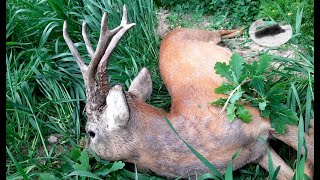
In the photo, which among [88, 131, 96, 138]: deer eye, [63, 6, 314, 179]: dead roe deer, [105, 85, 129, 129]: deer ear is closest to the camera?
[105, 85, 129, 129]: deer ear

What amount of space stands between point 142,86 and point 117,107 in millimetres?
650

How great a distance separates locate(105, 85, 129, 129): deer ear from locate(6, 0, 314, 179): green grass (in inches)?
17.6

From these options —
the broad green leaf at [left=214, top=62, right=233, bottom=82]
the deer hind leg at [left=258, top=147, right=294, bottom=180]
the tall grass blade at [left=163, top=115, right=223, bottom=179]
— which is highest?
the broad green leaf at [left=214, top=62, right=233, bottom=82]

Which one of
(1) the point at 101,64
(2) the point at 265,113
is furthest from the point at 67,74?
(2) the point at 265,113

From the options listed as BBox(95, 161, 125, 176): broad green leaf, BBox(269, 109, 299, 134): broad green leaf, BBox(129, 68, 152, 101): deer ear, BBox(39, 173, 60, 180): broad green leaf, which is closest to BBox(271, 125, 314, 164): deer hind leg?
BBox(269, 109, 299, 134): broad green leaf

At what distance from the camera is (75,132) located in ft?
16.3

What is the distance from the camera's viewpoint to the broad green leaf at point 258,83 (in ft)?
13.4

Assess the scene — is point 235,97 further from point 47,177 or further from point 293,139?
point 47,177

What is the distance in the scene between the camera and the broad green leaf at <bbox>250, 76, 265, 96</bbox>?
4074 millimetres

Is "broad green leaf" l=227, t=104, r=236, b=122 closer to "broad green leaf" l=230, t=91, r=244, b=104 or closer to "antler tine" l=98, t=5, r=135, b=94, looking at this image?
"broad green leaf" l=230, t=91, r=244, b=104

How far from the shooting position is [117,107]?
3955mm

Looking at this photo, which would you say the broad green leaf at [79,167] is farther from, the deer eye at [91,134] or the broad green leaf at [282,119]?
the broad green leaf at [282,119]

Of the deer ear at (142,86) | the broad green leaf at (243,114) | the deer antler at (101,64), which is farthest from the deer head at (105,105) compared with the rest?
the broad green leaf at (243,114)

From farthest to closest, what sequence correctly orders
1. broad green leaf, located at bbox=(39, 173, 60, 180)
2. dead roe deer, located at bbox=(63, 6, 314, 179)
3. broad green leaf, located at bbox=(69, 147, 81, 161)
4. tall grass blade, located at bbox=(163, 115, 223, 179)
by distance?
broad green leaf, located at bbox=(69, 147, 81, 161), broad green leaf, located at bbox=(39, 173, 60, 180), dead roe deer, located at bbox=(63, 6, 314, 179), tall grass blade, located at bbox=(163, 115, 223, 179)
